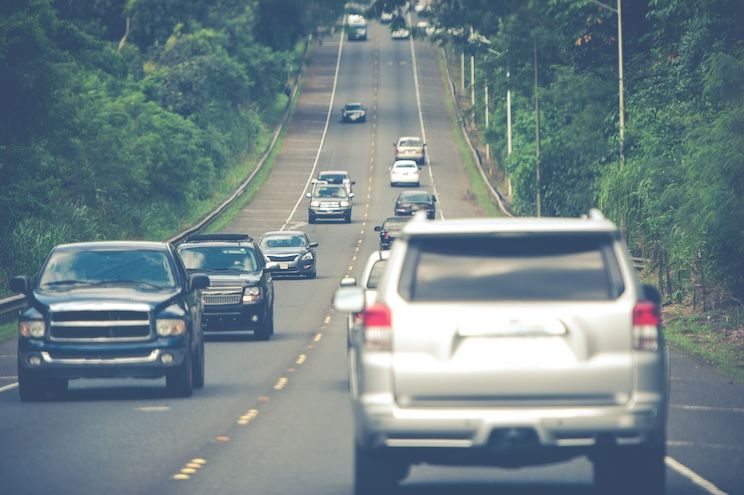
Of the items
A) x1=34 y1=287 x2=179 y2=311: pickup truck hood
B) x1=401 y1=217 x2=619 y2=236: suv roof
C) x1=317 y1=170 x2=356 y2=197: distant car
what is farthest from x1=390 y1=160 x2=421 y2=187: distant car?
x1=401 y1=217 x2=619 y2=236: suv roof

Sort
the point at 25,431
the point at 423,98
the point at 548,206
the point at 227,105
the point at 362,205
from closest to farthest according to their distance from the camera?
the point at 25,431 → the point at 548,206 → the point at 362,205 → the point at 227,105 → the point at 423,98

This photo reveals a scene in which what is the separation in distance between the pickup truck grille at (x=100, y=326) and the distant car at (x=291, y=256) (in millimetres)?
29534

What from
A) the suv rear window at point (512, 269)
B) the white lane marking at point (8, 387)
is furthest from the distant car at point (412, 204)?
the suv rear window at point (512, 269)

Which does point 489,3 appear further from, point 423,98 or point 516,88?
point 423,98

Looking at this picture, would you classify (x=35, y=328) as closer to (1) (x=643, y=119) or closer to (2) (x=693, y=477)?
(2) (x=693, y=477)

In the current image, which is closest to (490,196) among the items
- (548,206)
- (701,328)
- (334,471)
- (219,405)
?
(548,206)

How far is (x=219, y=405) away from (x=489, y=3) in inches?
2110

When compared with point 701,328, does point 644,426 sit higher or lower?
higher

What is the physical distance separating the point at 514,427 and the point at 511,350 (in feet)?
1.53

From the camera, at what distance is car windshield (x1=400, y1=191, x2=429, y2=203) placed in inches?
2847

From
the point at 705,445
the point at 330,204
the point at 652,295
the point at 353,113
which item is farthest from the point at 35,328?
the point at 353,113

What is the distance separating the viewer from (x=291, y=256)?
164 feet

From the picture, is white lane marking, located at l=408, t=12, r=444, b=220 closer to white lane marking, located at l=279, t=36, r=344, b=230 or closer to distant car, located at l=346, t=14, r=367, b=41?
distant car, located at l=346, t=14, r=367, b=41

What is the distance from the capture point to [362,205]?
3354 inches
